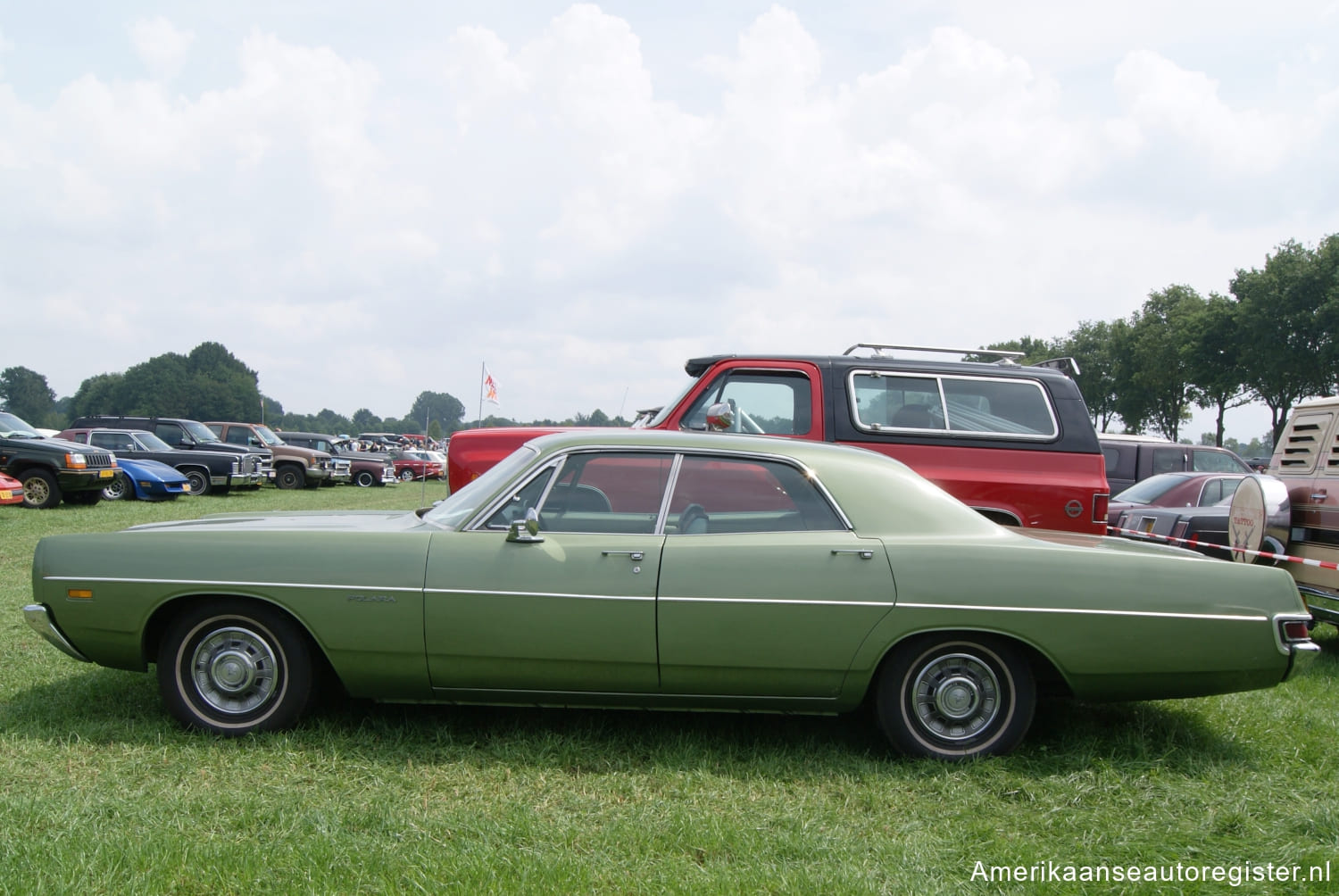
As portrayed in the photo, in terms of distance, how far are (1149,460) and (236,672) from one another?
1576 cm

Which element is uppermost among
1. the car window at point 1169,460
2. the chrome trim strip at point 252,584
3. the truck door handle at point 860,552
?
the car window at point 1169,460

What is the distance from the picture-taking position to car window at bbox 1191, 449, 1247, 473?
16.1 meters

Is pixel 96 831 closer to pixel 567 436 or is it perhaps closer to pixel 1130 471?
pixel 567 436

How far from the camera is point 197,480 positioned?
20.8m

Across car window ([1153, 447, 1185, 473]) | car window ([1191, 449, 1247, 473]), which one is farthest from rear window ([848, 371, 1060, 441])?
car window ([1191, 449, 1247, 473])

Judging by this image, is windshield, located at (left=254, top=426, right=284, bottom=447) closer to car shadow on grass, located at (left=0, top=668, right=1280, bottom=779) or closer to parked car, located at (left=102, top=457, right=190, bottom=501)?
parked car, located at (left=102, top=457, right=190, bottom=501)

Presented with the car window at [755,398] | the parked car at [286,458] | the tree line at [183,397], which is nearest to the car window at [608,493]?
the car window at [755,398]

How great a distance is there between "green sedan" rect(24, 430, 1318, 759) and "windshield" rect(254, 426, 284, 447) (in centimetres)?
2296

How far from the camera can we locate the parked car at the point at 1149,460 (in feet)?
52.5

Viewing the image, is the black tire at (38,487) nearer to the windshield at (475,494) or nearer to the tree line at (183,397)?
the windshield at (475,494)

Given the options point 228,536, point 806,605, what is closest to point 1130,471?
point 806,605

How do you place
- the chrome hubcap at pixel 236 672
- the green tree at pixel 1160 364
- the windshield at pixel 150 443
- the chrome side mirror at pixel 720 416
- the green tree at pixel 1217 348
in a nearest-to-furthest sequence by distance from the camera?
1. the chrome hubcap at pixel 236 672
2. the chrome side mirror at pixel 720 416
3. the windshield at pixel 150 443
4. the green tree at pixel 1217 348
5. the green tree at pixel 1160 364

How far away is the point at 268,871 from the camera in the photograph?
2789 millimetres

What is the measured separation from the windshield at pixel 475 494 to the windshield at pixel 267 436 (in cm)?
2312
